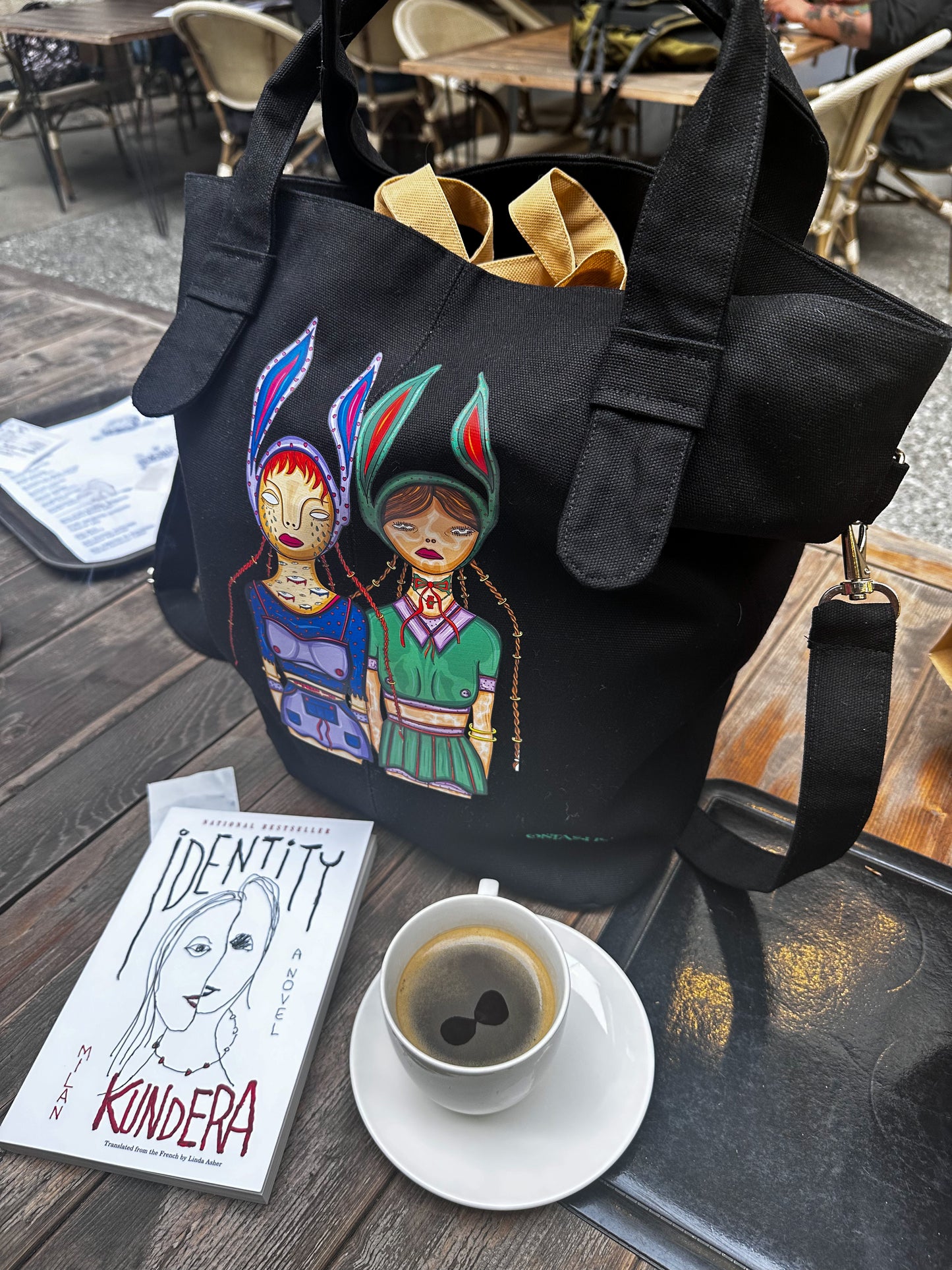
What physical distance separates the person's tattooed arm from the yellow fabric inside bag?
6.38 ft

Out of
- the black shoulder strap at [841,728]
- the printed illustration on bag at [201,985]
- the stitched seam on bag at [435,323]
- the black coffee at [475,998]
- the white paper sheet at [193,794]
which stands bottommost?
the white paper sheet at [193,794]

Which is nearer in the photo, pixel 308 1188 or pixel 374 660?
pixel 308 1188

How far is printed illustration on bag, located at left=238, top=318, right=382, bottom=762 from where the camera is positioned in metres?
0.52

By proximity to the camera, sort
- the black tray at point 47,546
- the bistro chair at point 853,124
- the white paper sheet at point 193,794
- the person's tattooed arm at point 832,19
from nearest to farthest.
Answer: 1. the white paper sheet at point 193,794
2. the black tray at point 47,546
3. the bistro chair at point 853,124
4. the person's tattooed arm at point 832,19

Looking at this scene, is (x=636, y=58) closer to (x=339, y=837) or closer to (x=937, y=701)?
(x=937, y=701)

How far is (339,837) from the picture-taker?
574mm

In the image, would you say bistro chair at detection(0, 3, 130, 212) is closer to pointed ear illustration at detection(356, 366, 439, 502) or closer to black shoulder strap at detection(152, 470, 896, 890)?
pointed ear illustration at detection(356, 366, 439, 502)

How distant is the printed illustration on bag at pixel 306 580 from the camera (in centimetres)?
52

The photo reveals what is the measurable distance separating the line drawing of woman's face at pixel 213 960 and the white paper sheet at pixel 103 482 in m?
0.43

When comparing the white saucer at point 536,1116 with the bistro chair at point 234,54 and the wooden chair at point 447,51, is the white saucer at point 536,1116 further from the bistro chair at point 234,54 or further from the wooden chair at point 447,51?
the bistro chair at point 234,54

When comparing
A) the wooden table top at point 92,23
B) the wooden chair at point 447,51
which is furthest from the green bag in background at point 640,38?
the wooden table top at point 92,23

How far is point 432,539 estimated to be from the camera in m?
0.50

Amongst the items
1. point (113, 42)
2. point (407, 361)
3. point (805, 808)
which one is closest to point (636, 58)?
point (113, 42)

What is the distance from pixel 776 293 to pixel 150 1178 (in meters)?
0.55
